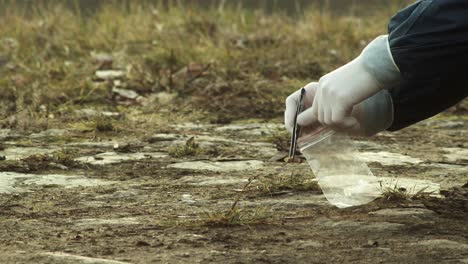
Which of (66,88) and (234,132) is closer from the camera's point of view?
(234,132)

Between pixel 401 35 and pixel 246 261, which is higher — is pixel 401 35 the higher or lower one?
the higher one

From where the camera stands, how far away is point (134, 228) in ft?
8.22

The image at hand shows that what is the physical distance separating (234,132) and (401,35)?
1.99 meters

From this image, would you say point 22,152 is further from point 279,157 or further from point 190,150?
point 279,157

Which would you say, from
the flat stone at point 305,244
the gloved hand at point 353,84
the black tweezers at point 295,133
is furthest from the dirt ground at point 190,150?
the gloved hand at point 353,84

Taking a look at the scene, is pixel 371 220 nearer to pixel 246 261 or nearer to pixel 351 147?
pixel 351 147

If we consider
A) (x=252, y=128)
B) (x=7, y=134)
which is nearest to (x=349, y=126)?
(x=252, y=128)

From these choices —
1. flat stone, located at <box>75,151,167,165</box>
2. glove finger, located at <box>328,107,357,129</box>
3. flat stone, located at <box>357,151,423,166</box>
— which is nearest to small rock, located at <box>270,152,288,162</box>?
flat stone, located at <box>357,151,423,166</box>

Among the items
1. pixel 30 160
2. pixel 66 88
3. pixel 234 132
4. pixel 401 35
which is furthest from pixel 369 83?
pixel 66 88

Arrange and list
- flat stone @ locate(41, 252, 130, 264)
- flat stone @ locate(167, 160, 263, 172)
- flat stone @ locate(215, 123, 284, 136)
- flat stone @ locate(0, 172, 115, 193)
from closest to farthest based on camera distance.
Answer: flat stone @ locate(41, 252, 130, 264) → flat stone @ locate(0, 172, 115, 193) → flat stone @ locate(167, 160, 263, 172) → flat stone @ locate(215, 123, 284, 136)

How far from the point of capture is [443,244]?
230 centimetres

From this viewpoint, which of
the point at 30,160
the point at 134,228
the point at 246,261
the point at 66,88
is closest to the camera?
the point at 246,261

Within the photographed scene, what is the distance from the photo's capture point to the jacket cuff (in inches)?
90.4

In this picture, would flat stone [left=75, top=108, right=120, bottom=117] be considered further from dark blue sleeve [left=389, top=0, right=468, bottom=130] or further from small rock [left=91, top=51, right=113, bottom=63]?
dark blue sleeve [left=389, top=0, right=468, bottom=130]
